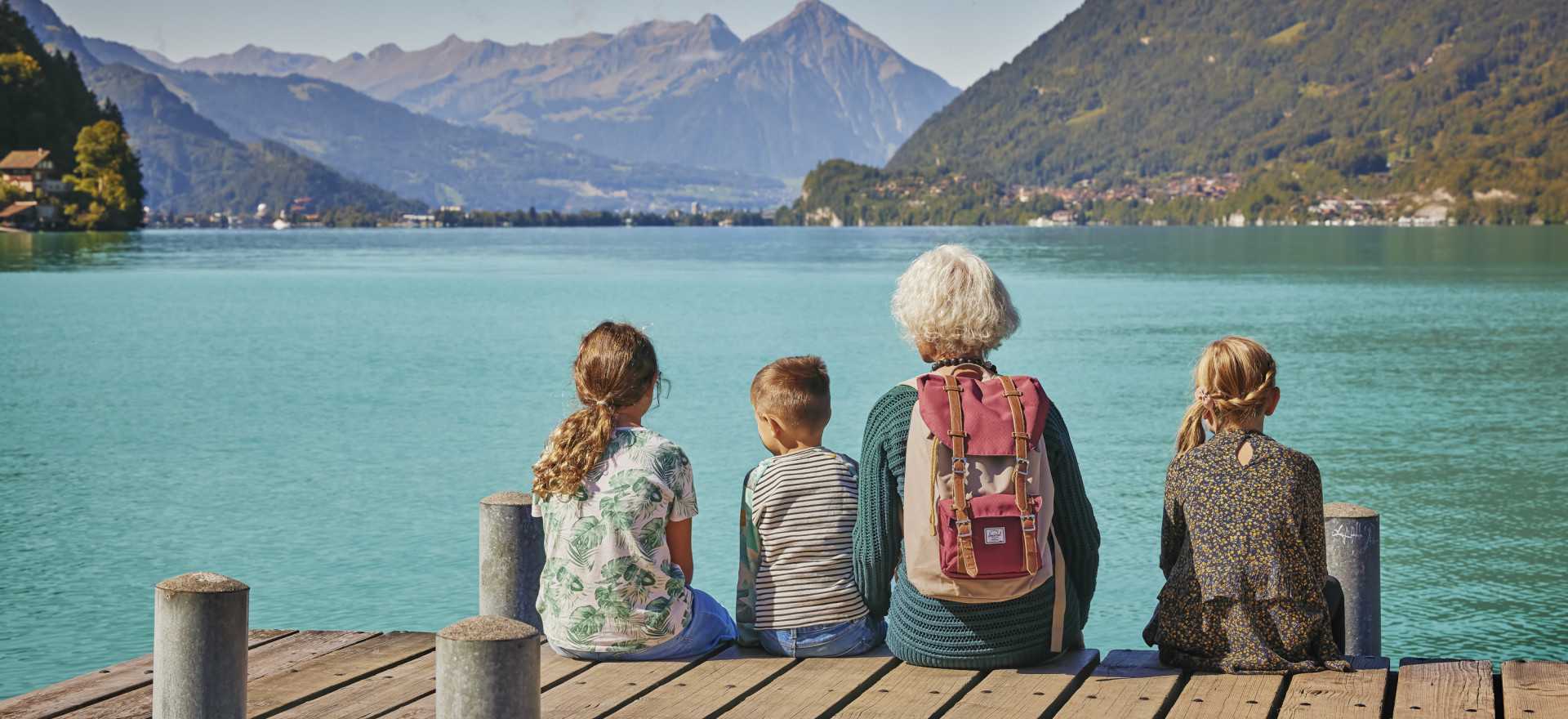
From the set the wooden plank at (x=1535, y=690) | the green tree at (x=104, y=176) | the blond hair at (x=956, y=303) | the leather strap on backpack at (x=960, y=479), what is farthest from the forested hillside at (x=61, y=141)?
the wooden plank at (x=1535, y=690)

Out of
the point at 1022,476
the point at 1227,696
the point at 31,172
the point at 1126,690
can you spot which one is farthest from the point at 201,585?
the point at 31,172

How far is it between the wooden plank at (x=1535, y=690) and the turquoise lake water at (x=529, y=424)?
3.85 m

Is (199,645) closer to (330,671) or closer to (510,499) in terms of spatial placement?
(330,671)

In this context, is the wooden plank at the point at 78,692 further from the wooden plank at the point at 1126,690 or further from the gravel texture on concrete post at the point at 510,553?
the wooden plank at the point at 1126,690

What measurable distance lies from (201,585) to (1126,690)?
307 cm

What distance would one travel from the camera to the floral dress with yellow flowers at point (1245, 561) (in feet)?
15.8

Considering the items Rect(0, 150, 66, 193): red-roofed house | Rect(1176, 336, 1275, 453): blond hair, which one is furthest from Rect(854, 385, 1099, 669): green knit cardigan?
Rect(0, 150, 66, 193): red-roofed house

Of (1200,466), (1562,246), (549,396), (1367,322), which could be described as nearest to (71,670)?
(1200,466)

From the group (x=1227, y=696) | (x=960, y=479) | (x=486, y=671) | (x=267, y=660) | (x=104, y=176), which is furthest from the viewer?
(x=104, y=176)

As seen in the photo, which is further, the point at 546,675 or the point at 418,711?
the point at 546,675

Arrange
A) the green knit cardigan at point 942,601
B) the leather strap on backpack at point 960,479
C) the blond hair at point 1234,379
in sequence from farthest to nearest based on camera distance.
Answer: the blond hair at point 1234,379 → the green knit cardigan at point 942,601 → the leather strap on backpack at point 960,479

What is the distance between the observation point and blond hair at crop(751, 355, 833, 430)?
5.00m

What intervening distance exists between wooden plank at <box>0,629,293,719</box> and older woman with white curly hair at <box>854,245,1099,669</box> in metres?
2.75

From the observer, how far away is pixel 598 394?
5.00m
